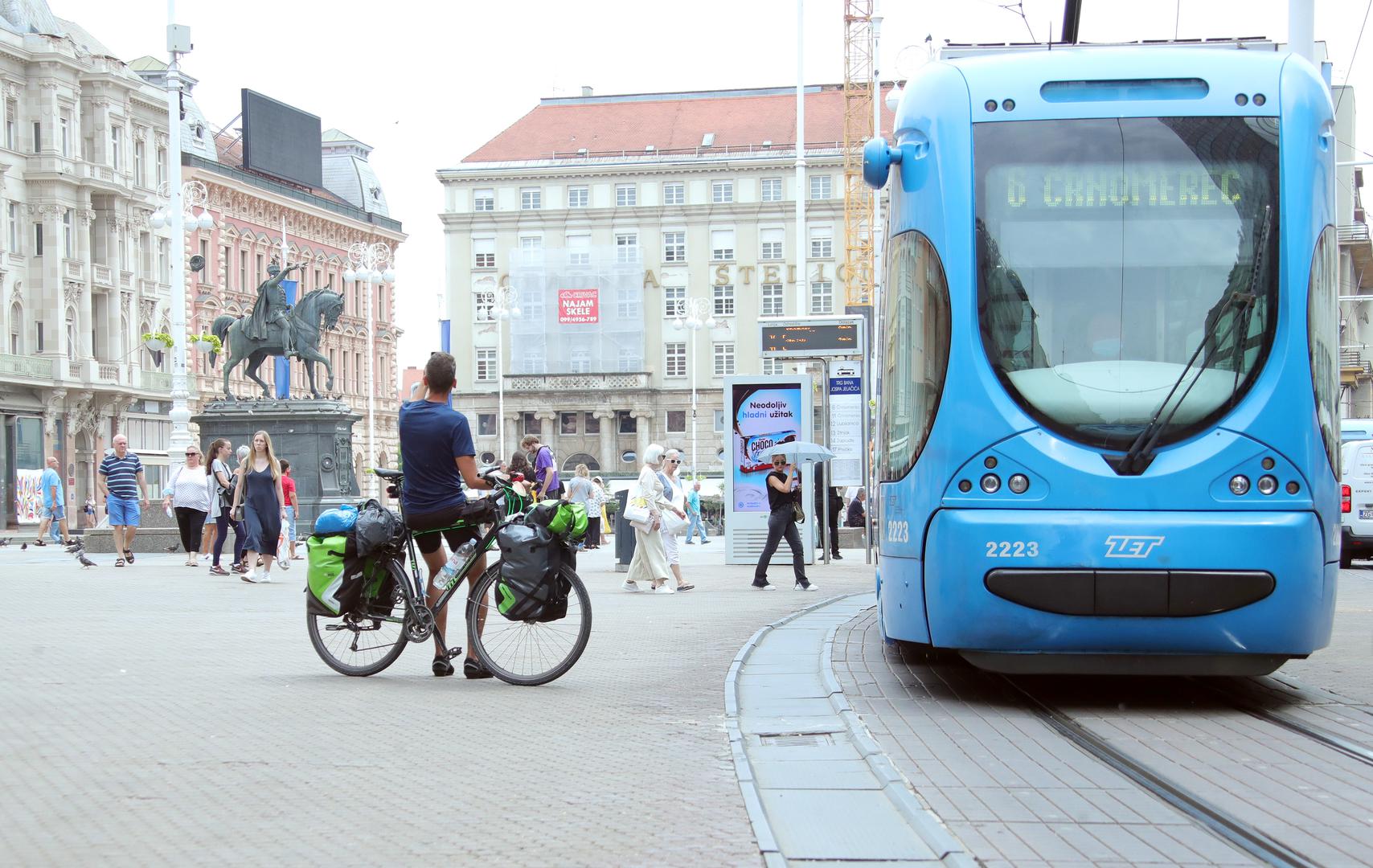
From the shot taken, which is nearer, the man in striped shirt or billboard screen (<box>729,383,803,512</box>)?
the man in striped shirt

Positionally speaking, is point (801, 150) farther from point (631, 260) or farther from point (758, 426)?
point (631, 260)

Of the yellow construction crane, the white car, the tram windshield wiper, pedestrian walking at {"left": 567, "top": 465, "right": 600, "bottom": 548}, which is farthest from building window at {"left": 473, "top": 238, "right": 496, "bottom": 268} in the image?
the tram windshield wiper

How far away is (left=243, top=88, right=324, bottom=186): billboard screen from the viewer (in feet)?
276

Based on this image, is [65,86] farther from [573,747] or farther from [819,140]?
[573,747]

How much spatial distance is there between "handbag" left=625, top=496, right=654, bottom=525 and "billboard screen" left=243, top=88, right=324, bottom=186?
6767cm

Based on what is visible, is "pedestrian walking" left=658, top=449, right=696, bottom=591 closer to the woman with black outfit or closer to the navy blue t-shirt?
the woman with black outfit

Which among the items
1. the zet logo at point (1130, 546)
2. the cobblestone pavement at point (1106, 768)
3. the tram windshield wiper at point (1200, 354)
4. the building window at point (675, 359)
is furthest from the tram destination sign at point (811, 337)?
the building window at point (675, 359)

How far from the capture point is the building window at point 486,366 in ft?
333

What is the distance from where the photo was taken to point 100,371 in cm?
6481

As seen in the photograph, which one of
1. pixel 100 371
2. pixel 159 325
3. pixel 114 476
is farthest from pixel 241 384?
pixel 114 476

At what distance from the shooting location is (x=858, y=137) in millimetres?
87562

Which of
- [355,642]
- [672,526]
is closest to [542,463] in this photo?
[672,526]

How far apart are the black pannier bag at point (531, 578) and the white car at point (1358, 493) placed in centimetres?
1873

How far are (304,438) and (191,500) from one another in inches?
362
